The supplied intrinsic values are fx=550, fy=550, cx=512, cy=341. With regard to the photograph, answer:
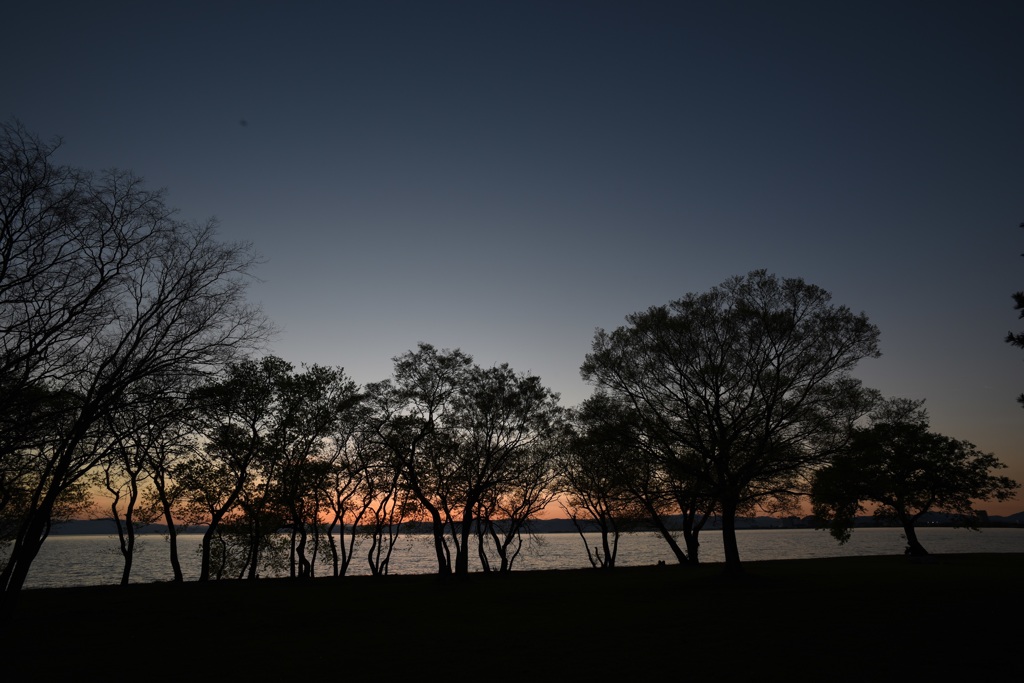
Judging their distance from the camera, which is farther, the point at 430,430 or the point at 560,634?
the point at 430,430

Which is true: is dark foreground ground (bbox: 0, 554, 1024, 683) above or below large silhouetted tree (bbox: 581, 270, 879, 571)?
below

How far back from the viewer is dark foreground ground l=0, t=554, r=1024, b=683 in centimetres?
1302

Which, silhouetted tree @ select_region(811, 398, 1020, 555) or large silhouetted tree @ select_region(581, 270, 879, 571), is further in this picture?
silhouetted tree @ select_region(811, 398, 1020, 555)

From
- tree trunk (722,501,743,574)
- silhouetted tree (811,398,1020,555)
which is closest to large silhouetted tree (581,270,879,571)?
tree trunk (722,501,743,574)

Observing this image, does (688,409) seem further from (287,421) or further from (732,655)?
(287,421)

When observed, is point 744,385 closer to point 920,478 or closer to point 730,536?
point 730,536

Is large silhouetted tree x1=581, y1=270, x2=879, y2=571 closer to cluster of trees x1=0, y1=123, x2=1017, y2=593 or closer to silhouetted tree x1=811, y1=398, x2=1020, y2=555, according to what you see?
cluster of trees x1=0, y1=123, x2=1017, y2=593

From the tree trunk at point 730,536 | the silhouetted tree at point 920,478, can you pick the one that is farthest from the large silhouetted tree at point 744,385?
the silhouetted tree at point 920,478

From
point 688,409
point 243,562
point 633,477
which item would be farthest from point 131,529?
point 688,409

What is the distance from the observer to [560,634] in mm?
17688

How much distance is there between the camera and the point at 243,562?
161 feet

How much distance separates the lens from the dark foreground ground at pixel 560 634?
13016 millimetres

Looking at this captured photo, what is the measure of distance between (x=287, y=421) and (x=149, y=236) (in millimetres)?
23307

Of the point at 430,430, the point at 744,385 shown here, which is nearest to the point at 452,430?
the point at 430,430
